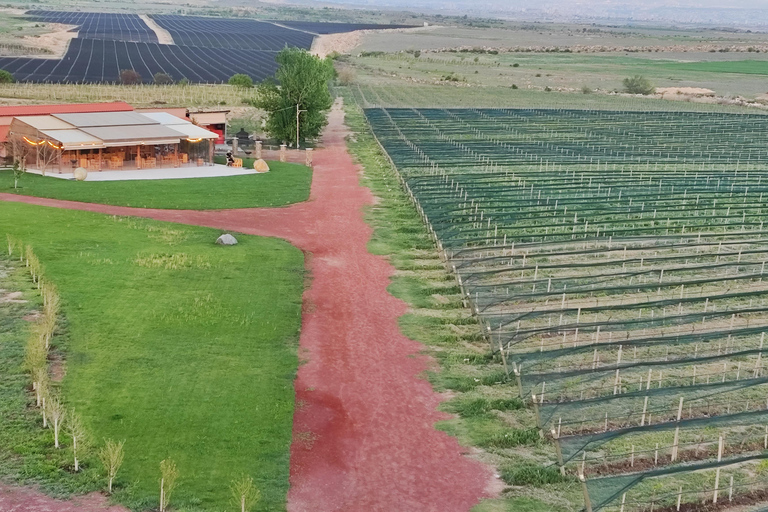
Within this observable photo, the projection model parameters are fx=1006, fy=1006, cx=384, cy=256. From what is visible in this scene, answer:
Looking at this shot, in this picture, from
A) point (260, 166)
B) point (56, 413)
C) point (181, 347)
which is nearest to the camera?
point (56, 413)

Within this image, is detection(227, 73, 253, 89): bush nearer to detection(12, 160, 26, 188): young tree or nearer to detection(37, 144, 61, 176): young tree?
detection(37, 144, 61, 176): young tree

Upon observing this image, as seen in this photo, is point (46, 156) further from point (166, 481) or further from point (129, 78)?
point (129, 78)

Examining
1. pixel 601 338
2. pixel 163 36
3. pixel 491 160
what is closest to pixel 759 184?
pixel 491 160

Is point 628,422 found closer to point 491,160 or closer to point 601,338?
point 601,338

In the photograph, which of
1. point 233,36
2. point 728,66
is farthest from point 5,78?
point 728,66

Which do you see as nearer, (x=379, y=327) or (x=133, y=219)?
(x=379, y=327)

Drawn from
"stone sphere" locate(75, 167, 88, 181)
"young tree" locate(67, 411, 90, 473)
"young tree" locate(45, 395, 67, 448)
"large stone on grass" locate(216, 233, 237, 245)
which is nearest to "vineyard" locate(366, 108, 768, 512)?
"large stone on grass" locate(216, 233, 237, 245)
